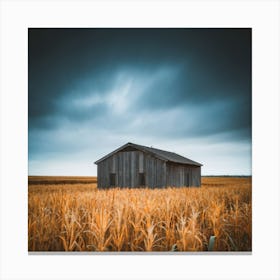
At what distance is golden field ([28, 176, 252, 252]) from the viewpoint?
12.4ft

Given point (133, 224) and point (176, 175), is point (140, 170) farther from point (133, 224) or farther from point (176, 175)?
point (133, 224)

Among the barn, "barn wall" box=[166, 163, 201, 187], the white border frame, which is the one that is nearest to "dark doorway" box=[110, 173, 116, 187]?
the barn

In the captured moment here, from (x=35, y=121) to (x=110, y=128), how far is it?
0.99 m

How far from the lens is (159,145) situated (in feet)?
16.9

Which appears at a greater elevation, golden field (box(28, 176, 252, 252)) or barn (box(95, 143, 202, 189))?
barn (box(95, 143, 202, 189))

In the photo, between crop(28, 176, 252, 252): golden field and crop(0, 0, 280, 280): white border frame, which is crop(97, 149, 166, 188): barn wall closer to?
crop(28, 176, 252, 252): golden field

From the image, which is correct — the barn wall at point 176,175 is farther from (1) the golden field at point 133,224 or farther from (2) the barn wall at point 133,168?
(1) the golden field at point 133,224

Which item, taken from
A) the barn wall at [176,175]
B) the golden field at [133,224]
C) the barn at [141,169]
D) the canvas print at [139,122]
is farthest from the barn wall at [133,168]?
the golden field at [133,224]

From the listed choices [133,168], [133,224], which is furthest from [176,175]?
[133,224]

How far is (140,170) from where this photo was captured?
25.9ft

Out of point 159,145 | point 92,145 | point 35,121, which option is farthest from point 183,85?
point 35,121
